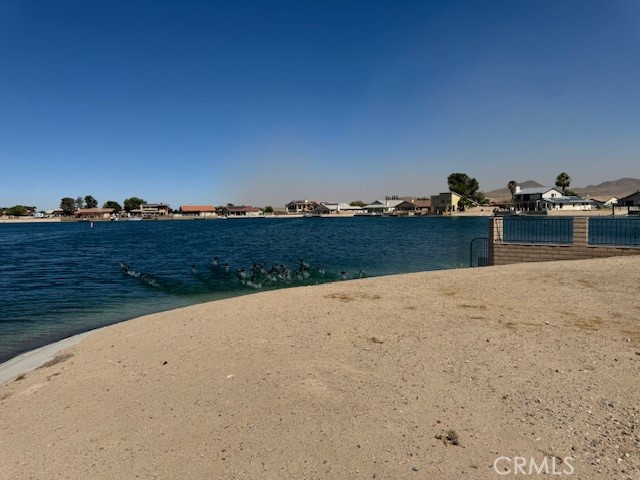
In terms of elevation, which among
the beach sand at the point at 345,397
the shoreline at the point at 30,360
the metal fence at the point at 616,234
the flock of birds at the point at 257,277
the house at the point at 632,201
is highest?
the house at the point at 632,201

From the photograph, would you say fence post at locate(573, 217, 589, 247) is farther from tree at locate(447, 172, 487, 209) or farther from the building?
tree at locate(447, 172, 487, 209)

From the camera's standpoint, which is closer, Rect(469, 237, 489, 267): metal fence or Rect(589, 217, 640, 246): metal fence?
Rect(589, 217, 640, 246): metal fence

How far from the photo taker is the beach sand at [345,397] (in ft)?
14.3

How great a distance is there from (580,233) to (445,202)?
16630 cm

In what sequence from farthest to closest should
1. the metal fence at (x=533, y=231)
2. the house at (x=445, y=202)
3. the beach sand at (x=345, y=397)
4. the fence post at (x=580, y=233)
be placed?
the house at (x=445, y=202) → the metal fence at (x=533, y=231) → the fence post at (x=580, y=233) → the beach sand at (x=345, y=397)

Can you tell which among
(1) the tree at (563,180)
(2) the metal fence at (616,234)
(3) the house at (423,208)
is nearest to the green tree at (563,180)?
(1) the tree at (563,180)

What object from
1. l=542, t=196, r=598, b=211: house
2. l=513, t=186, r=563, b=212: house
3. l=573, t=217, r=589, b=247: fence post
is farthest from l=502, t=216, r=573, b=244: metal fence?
l=513, t=186, r=563, b=212: house

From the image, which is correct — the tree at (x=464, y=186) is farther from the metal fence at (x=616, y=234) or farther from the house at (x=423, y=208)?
the metal fence at (x=616, y=234)

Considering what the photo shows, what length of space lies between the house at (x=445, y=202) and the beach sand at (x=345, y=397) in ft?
565

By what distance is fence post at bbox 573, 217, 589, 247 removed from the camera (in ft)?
55.5

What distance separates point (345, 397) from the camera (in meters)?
5.82

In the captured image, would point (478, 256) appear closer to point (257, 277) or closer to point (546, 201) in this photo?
point (257, 277)

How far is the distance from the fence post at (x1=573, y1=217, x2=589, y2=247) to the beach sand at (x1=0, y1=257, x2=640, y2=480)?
23.8 feet

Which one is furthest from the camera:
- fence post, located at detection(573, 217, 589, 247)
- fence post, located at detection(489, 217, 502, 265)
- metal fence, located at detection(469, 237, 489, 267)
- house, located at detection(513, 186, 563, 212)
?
house, located at detection(513, 186, 563, 212)
